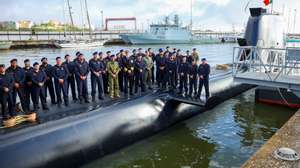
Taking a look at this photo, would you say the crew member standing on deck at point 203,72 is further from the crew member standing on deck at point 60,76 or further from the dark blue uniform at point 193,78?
the crew member standing on deck at point 60,76

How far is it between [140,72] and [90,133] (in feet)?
13.0

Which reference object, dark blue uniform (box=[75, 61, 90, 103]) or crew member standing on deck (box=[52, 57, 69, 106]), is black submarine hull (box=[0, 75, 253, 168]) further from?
crew member standing on deck (box=[52, 57, 69, 106])

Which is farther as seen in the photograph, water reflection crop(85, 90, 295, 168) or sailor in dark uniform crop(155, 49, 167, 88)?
sailor in dark uniform crop(155, 49, 167, 88)

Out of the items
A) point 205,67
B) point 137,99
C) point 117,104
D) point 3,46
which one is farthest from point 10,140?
Result: point 3,46

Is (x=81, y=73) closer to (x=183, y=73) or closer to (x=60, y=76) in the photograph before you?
(x=60, y=76)

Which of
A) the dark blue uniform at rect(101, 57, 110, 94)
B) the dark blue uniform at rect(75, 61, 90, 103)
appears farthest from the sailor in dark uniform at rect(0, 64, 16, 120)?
the dark blue uniform at rect(101, 57, 110, 94)

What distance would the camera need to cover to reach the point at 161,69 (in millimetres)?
13242

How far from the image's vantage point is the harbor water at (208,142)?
955 centimetres

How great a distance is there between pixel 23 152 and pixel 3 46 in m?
53.9

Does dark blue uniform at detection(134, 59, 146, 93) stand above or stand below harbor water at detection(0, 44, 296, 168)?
above

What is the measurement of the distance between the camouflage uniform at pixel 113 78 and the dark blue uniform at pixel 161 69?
232 cm

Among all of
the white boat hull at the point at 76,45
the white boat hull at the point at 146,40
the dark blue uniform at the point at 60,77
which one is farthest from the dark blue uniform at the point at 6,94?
the white boat hull at the point at 146,40

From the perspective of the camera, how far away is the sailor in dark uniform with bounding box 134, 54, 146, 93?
40.2 feet

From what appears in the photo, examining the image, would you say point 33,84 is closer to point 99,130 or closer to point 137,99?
point 99,130
